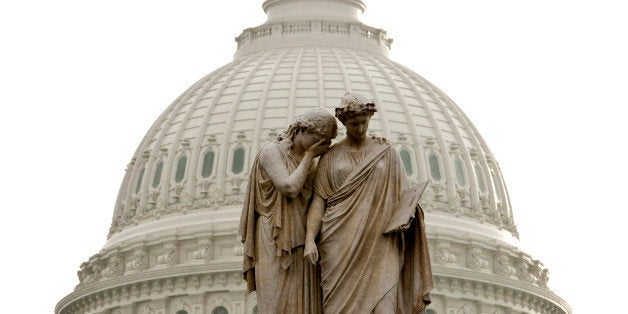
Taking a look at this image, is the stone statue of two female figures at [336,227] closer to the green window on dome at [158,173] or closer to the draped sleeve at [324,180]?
the draped sleeve at [324,180]

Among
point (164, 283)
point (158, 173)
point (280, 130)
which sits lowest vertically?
point (164, 283)

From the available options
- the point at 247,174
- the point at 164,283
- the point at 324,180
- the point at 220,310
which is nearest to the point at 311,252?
the point at 324,180

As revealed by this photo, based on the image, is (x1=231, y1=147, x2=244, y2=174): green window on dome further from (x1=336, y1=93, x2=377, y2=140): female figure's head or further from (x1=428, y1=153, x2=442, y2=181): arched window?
(x1=336, y1=93, x2=377, y2=140): female figure's head

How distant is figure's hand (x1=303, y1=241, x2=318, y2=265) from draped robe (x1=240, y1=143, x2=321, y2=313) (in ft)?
0.86

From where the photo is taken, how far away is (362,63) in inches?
4562

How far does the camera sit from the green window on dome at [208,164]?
358ft

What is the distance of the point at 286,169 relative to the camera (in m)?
17.6

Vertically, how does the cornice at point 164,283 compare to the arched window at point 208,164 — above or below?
below

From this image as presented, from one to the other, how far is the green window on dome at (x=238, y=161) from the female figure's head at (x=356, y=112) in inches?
3547

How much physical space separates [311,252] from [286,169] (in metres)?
0.84

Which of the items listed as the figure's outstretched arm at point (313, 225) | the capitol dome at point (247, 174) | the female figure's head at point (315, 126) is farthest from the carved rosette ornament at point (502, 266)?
the figure's outstretched arm at point (313, 225)

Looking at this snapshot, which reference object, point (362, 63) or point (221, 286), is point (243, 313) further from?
point (362, 63)

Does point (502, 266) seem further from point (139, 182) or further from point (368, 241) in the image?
point (368, 241)

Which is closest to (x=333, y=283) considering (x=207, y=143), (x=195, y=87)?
(x=207, y=143)
